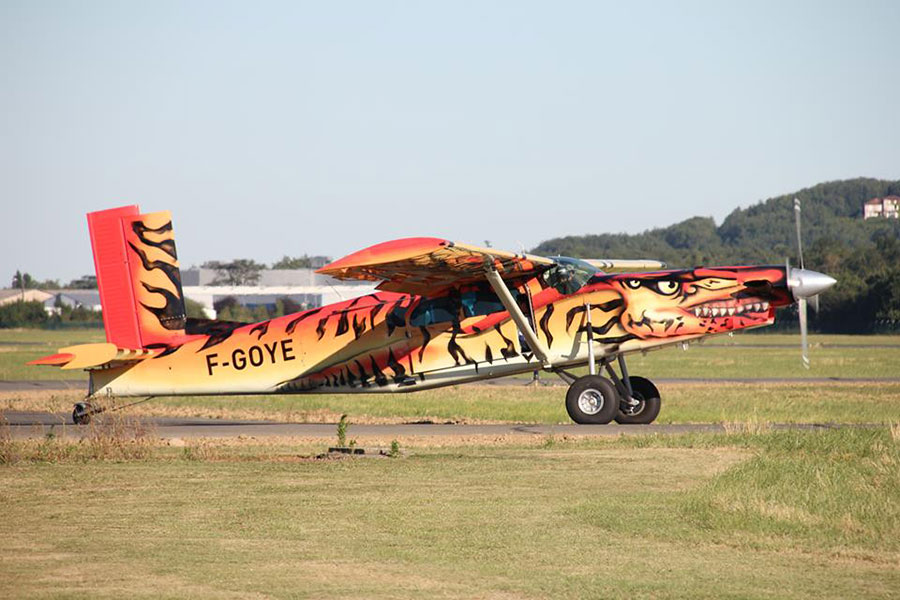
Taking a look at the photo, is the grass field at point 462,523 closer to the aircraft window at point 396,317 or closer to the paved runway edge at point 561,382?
the aircraft window at point 396,317

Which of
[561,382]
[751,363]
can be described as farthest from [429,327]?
[751,363]

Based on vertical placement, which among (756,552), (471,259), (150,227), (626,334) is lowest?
(756,552)

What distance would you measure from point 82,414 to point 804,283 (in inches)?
517

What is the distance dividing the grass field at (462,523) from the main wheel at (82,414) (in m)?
4.81

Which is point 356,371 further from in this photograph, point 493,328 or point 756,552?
point 756,552

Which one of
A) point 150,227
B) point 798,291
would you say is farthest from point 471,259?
point 150,227

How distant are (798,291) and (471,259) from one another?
5.77 meters

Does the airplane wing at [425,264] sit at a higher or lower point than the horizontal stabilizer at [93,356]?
higher

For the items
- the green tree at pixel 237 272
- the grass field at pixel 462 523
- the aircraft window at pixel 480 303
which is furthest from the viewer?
the green tree at pixel 237 272

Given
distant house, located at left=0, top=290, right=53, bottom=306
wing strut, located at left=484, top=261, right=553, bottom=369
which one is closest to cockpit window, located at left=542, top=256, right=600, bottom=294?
wing strut, located at left=484, top=261, right=553, bottom=369

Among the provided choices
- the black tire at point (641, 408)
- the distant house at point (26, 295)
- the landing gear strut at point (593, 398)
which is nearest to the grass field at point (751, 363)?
the black tire at point (641, 408)

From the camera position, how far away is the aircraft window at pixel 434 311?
21219 millimetres

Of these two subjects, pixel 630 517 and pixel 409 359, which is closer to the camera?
pixel 630 517

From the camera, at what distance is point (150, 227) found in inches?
904
